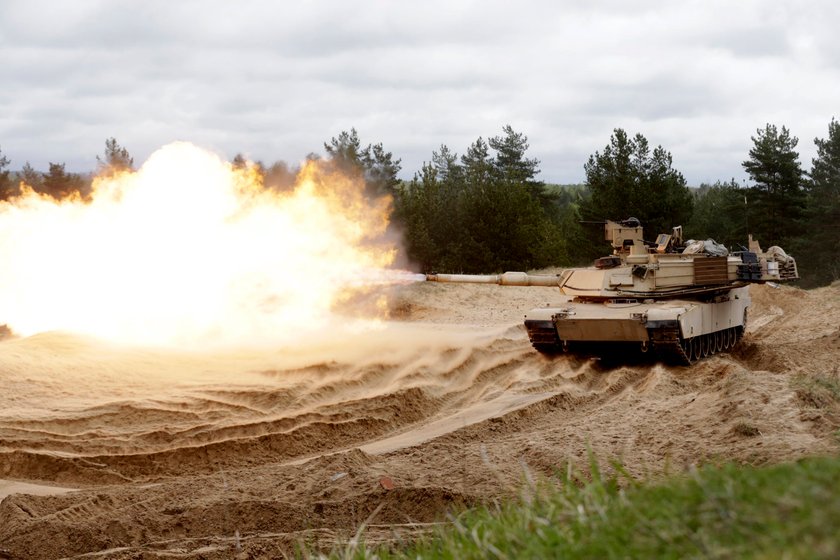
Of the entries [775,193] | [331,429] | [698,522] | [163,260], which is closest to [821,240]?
[775,193]

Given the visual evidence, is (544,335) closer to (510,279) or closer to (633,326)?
(633,326)

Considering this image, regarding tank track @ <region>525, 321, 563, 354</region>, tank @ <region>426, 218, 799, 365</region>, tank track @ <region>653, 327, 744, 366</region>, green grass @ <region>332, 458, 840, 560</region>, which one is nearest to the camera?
green grass @ <region>332, 458, 840, 560</region>

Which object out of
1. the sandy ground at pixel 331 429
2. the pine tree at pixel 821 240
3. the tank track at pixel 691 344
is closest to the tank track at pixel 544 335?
the sandy ground at pixel 331 429

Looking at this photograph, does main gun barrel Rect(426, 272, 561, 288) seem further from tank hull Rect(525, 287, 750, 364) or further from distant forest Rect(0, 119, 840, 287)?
distant forest Rect(0, 119, 840, 287)

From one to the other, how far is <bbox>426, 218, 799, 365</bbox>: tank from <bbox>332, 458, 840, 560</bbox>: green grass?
40.8 ft

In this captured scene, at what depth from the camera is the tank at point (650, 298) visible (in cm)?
1680

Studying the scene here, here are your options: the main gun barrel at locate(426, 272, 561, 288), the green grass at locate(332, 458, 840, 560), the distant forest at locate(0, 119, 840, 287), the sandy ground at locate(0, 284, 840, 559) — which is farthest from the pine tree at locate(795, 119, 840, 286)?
the green grass at locate(332, 458, 840, 560)

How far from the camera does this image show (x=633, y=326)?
1670 cm

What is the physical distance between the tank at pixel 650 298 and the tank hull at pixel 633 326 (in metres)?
0.02

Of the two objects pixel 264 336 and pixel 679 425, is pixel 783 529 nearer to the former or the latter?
pixel 679 425

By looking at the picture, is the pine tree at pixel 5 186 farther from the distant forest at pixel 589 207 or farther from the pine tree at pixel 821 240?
the pine tree at pixel 821 240

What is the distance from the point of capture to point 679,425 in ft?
35.5

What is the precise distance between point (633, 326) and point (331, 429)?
6073 mm

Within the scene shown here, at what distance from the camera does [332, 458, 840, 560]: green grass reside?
299 cm
